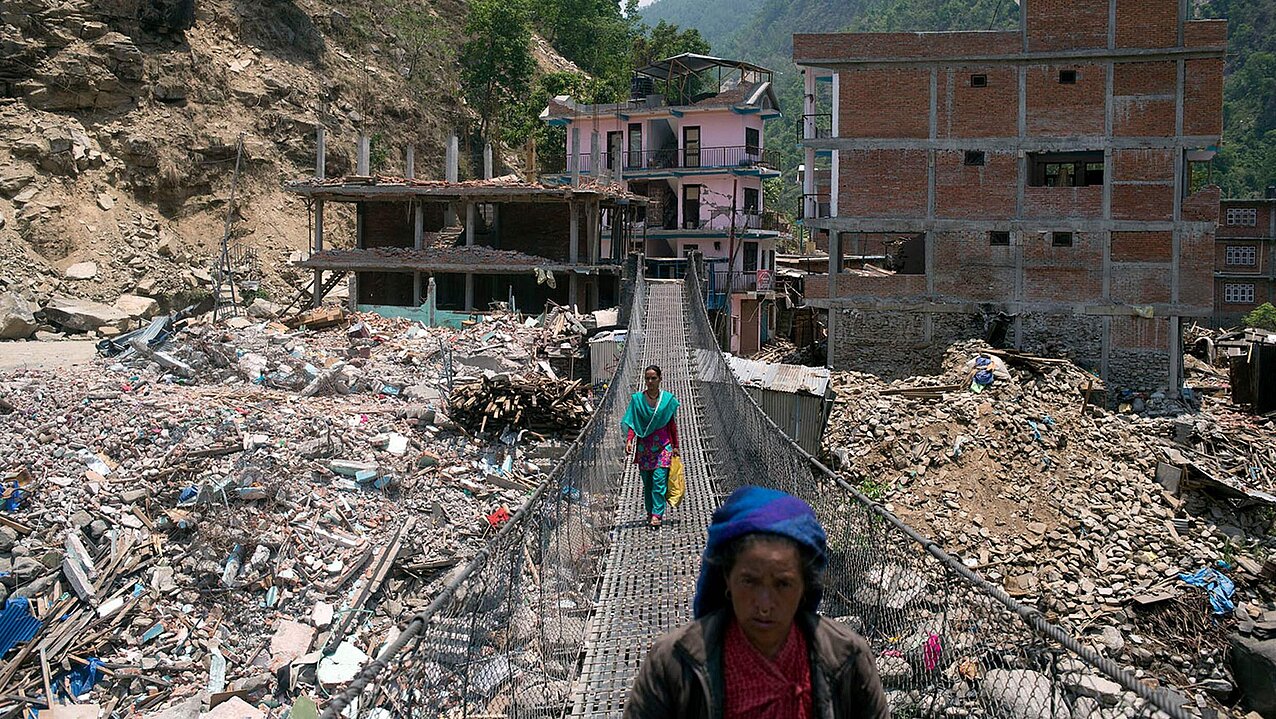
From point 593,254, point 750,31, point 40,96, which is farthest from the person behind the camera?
point 750,31

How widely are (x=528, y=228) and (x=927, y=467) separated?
14.7m

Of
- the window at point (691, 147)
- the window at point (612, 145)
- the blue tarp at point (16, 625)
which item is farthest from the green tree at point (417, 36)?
the blue tarp at point (16, 625)

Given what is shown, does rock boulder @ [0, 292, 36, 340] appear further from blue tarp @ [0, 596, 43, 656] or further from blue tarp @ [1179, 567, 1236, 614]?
blue tarp @ [1179, 567, 1236, 614]

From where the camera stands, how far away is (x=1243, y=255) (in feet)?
122

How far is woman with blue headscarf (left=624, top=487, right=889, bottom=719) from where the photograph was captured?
2061mm

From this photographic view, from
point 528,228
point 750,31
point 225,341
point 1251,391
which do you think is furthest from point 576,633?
point 750,31

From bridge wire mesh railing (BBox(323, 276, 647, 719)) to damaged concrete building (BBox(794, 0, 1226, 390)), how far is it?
1449 cm

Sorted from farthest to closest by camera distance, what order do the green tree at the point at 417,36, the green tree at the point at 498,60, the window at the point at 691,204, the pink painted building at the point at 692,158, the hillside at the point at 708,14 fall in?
the hillside at the point at 708,14
the green tree at the point at 417,36
the green tree at the point at 498,60
the window at the point at 691,204
the pink painted building at the point at 692,158

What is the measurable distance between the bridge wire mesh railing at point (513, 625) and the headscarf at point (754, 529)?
46.9 inches

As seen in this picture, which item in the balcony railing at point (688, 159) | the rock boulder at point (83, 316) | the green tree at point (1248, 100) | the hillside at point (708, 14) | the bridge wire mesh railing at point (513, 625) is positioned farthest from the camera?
the hillside at point (708, 14)

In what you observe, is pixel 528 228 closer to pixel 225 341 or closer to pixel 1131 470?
pixel 225 341

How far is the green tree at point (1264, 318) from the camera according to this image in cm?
3294

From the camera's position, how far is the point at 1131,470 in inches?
570

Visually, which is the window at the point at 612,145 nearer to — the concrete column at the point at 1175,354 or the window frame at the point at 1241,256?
the concrete column at the point at 1175,354
